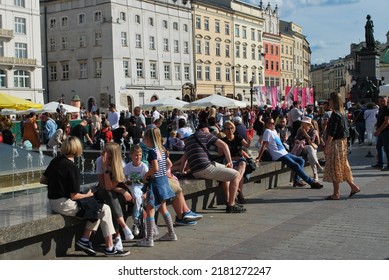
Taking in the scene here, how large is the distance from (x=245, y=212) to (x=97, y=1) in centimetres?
5052

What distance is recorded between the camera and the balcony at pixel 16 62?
50.0 m

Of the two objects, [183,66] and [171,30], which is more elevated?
[171,30]

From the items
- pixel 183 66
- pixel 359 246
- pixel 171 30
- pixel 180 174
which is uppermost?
pixel 171 30

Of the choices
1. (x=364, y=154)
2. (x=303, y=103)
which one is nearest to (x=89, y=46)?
(x=303, y=103)

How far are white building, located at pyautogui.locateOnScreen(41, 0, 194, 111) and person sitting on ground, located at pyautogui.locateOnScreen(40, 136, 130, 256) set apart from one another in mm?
48796

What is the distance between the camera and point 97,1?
55719 millimetres

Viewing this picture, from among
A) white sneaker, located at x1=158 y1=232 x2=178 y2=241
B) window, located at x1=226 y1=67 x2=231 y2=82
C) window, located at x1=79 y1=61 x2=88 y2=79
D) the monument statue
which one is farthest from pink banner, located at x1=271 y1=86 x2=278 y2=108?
white sneaker, located at x1=158 y1=232 x2=178 y2=241

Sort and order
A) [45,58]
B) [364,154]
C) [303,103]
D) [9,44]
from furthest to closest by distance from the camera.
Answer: [45,58] < [9,44] < [303,103] < [364,154]

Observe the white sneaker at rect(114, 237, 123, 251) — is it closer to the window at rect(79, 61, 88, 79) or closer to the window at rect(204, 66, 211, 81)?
the window at rect(79, 61, 88, 79)

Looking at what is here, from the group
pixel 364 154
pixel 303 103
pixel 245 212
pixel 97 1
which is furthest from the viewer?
pixel 97 1

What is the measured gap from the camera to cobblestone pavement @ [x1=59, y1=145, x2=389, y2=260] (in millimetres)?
6234

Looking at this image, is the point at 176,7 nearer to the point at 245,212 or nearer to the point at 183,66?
the point at 183,66

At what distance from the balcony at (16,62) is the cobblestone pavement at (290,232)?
146 ft

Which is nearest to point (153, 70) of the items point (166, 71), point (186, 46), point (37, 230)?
point (166, 71)
